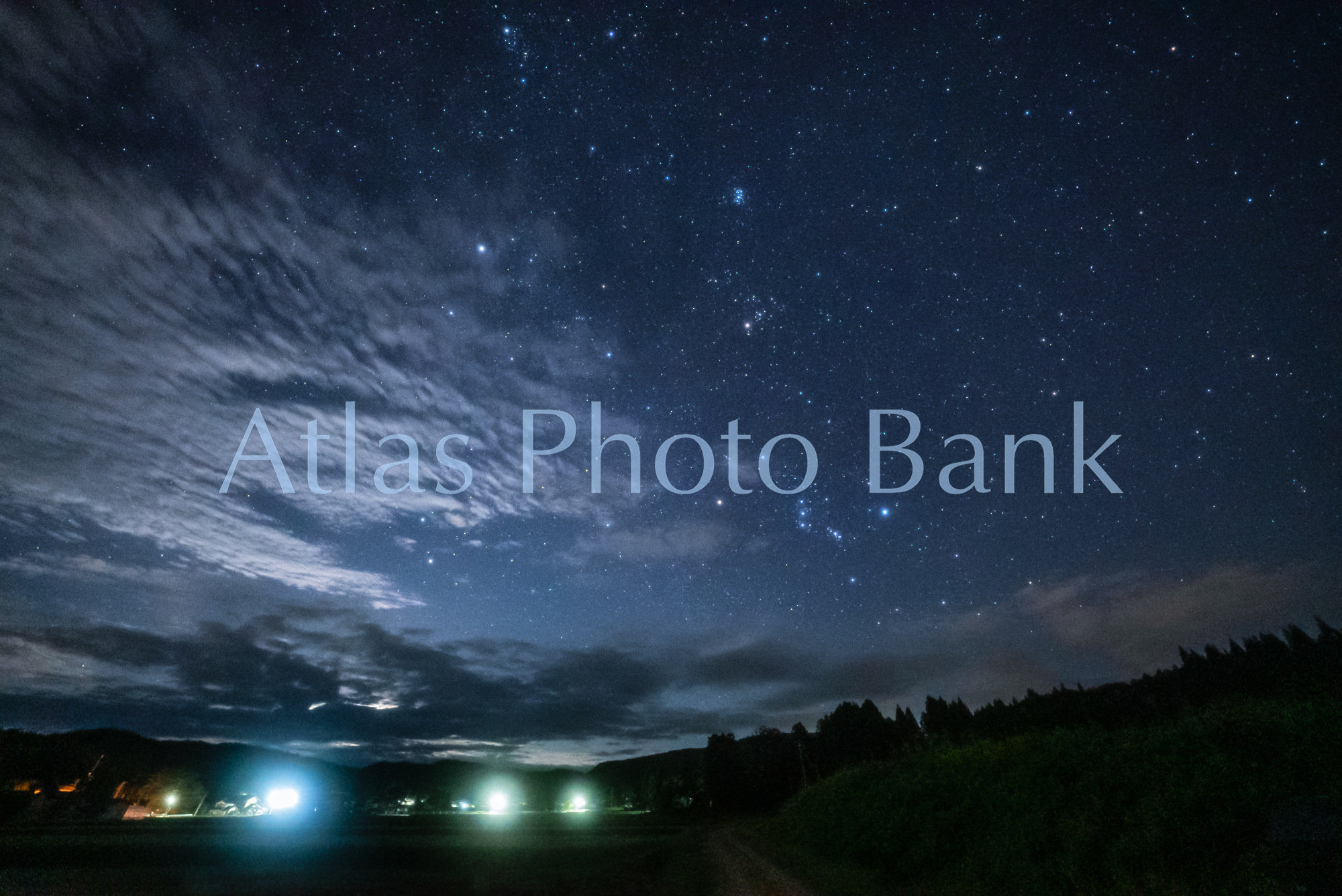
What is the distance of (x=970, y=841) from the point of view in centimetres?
1477

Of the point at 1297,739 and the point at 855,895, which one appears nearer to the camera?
the point at 1297,739

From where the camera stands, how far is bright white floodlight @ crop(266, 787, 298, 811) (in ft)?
286

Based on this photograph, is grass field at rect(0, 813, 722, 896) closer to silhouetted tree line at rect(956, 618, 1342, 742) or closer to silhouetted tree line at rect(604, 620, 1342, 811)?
silhouetted tree line at rect(604, 620, 1342, 811)

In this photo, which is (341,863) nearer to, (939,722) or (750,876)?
(750,876)

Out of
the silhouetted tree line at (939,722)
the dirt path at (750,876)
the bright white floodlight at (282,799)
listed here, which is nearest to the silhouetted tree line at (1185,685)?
the silhouetted tree line at (939,722)

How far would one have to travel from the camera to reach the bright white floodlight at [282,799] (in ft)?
286

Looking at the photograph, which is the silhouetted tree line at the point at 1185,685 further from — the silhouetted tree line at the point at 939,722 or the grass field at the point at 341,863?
the grass field at the point at 341,863

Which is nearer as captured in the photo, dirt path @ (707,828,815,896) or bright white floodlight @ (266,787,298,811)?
dirt path @ (707,828,815,896)

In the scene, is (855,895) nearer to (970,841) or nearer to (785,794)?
(970,841)

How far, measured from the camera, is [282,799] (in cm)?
8900

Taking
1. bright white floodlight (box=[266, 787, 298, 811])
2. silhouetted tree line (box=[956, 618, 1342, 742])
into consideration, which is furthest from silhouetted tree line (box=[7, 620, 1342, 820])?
bright white floodlight (box=[266, 787, 298, 811])

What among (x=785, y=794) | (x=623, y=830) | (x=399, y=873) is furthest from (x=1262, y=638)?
(x=399, y=873)

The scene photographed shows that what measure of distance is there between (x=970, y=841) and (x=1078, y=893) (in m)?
4.69

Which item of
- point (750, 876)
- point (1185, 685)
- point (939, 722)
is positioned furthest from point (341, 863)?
point (939, 722)
